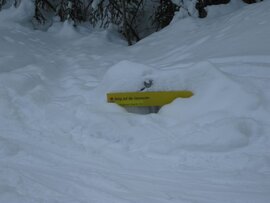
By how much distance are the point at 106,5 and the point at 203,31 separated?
11.1ft

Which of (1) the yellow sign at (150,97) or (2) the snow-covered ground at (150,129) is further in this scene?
(1) the yellow sign at (150,97)

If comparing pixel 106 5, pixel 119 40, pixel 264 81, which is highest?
pixel 264 81

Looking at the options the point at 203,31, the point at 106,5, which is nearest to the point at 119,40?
the point at 106,5

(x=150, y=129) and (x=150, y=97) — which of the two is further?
(x=150, y=97)

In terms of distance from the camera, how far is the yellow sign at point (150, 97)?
182 inches

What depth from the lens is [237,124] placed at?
3.80m

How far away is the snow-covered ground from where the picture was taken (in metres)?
3.13

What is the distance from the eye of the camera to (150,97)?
15.4 feet

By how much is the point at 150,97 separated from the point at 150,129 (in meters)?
0.62

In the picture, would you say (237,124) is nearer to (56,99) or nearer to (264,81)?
(264,81)

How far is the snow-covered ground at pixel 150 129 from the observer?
3.13m

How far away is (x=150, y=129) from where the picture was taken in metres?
4.15

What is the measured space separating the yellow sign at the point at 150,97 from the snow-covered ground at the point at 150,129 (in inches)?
4.6

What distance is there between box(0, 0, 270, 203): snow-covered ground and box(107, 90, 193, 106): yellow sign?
0.12m
